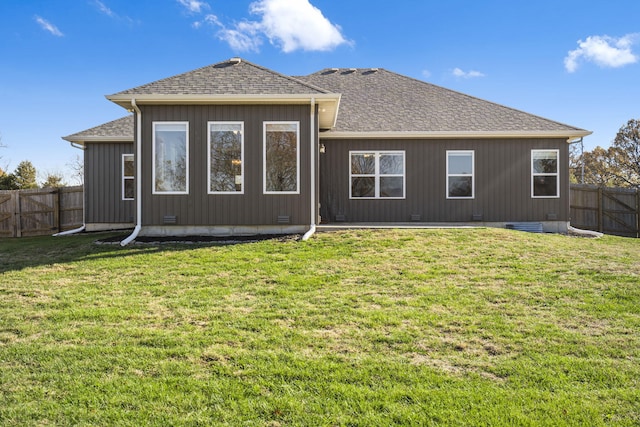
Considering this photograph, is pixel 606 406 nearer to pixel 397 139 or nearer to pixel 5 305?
pixel 5 305

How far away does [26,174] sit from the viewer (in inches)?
843

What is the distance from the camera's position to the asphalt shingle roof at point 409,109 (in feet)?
37.9

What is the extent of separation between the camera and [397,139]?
453 inches

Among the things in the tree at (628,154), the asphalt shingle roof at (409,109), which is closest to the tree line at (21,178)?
the asphalt shingle roof at (409,109)

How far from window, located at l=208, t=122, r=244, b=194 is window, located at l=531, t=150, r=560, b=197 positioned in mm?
8667

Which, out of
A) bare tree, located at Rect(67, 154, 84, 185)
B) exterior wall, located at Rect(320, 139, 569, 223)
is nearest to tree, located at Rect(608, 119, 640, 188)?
exterior wall, located at Rect(320, 139, 569, 223)

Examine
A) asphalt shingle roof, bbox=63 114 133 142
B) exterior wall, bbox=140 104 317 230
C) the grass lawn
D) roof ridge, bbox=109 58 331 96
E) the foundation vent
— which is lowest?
the grass lawn

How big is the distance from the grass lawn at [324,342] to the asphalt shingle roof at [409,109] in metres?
6.08

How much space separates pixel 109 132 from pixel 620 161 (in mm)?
36099

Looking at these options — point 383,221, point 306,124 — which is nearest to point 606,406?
point 306,124

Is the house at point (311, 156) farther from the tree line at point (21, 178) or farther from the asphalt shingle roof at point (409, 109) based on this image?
the tree line at point (21, 178)

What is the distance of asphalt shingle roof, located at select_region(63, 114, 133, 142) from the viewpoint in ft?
39.6

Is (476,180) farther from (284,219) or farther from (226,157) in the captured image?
(226,157)

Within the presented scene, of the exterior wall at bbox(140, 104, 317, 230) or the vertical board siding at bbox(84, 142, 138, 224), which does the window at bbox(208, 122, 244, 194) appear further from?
the vertical board siding at bbox(84, 142, 138, 224)
